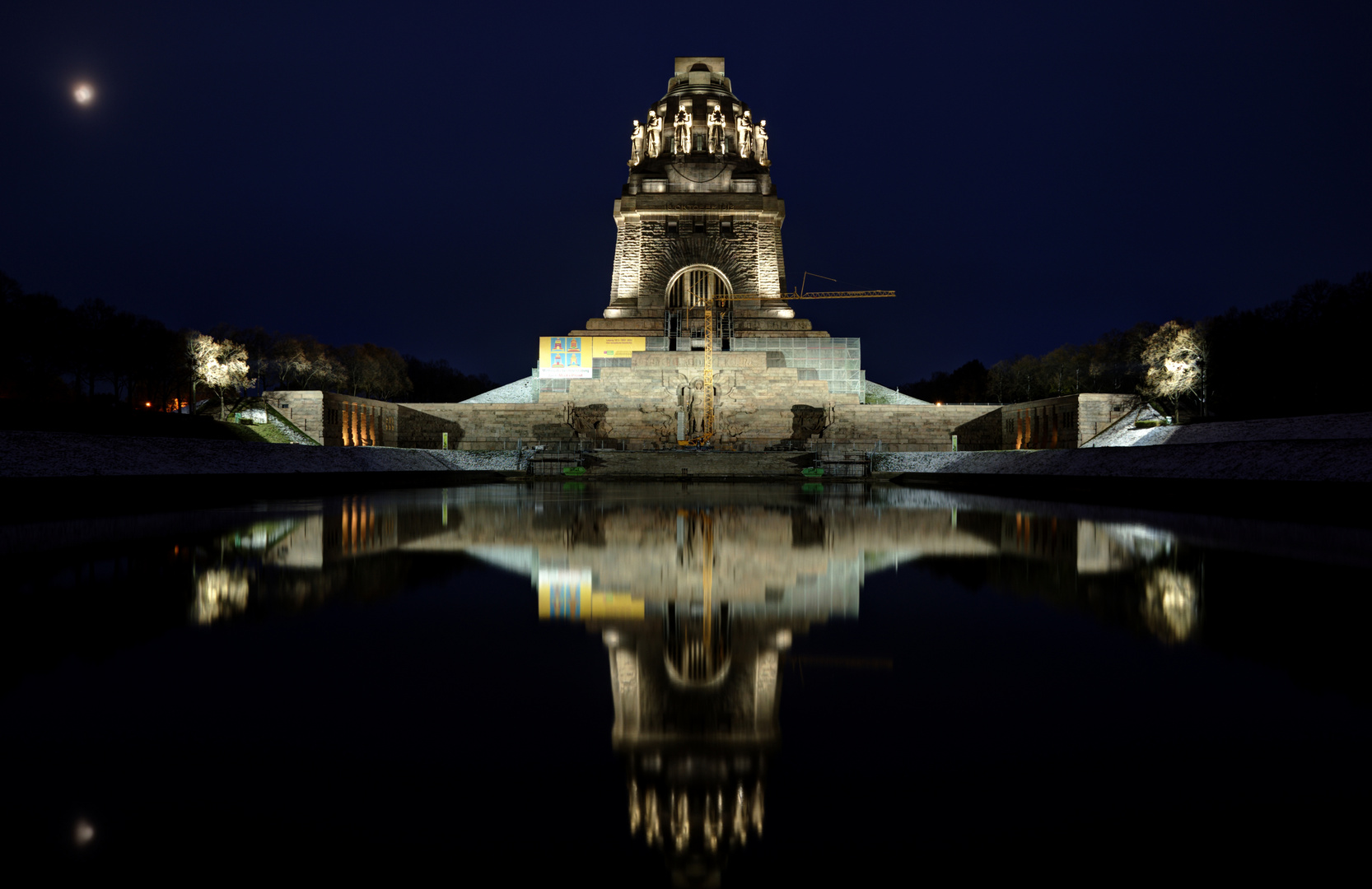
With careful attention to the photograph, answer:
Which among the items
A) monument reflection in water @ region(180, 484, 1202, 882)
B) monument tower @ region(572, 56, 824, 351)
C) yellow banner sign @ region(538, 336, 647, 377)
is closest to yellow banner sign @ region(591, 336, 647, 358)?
yellow banner sign @ region(538, 336, 647, 377)

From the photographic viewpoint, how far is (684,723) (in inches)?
101

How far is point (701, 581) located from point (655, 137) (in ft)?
197

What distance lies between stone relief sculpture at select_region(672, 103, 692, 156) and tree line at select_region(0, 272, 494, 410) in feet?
92.4

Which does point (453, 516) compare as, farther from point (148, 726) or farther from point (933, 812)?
point (933, 812)

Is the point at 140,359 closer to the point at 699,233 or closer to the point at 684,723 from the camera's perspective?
the point at 699,233

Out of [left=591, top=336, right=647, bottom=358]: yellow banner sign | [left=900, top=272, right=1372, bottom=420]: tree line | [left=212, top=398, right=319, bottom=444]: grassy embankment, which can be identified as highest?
[left=591, top=336, right=647, bottom=358]: yellow banner sign

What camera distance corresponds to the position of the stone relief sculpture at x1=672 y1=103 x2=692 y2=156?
191 ft

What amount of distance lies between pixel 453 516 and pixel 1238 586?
9.70 metres

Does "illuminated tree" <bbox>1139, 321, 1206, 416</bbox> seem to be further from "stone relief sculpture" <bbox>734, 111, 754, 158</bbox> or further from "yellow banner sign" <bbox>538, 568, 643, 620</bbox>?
"yellow banner sign" <bbox>538, 568, 643, 620</bbox>

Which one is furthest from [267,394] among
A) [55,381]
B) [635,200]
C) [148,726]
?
[148,726]

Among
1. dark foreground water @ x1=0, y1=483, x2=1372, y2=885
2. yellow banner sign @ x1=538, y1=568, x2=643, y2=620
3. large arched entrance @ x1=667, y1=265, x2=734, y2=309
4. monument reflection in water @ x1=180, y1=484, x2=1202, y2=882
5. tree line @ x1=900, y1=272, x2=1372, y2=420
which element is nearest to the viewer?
dark foreground water @ x1=0, y1=483, x2=1372, y2=885

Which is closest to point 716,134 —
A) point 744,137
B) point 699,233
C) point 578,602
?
point 744,137

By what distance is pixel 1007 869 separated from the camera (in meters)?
1.70

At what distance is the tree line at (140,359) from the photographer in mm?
32281
